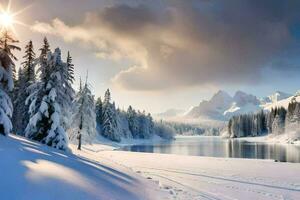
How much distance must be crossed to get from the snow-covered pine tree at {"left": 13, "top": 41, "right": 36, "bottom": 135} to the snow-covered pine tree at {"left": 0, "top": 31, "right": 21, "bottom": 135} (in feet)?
66.5

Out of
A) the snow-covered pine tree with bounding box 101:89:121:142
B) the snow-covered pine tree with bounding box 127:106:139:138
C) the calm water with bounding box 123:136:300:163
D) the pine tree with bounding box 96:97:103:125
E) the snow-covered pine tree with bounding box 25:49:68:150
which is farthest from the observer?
the snow-covered pine tree with bounding box 127:106:139:138

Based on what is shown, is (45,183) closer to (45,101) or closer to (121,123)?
(45,101)

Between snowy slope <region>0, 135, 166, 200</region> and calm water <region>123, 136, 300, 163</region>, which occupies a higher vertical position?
snowy slope <region>0, 135, 166, 200</region>

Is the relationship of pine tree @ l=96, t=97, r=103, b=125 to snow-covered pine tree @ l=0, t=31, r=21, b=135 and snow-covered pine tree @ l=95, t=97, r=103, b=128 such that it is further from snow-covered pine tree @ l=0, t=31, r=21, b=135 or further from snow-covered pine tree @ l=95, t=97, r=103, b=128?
snow-covered pine tree @ l=0, t=31, r=21, b=135

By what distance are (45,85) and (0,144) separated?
15044mm

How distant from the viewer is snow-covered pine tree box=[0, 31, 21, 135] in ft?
60.8

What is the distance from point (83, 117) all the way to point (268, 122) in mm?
120892

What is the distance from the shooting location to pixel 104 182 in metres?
13.7

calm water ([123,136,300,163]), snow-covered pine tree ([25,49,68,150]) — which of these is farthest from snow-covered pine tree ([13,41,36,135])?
calm water ([123,136,300,163])

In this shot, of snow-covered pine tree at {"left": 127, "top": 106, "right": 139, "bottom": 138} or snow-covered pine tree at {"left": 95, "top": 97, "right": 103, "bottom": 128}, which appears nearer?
snow-covered pine tree at {"left": 95, "top": 97, "right": 103, "bottom": 128}

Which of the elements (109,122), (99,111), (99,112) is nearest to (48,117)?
(109,122)

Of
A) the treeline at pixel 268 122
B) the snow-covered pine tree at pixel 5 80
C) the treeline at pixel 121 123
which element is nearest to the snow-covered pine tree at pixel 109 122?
the treeline at pixel 121 123

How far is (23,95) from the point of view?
158 feet

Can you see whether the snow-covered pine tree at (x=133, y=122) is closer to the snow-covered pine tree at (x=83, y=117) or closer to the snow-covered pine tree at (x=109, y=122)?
the snow-covered pine tree at (x=109, y=122)
